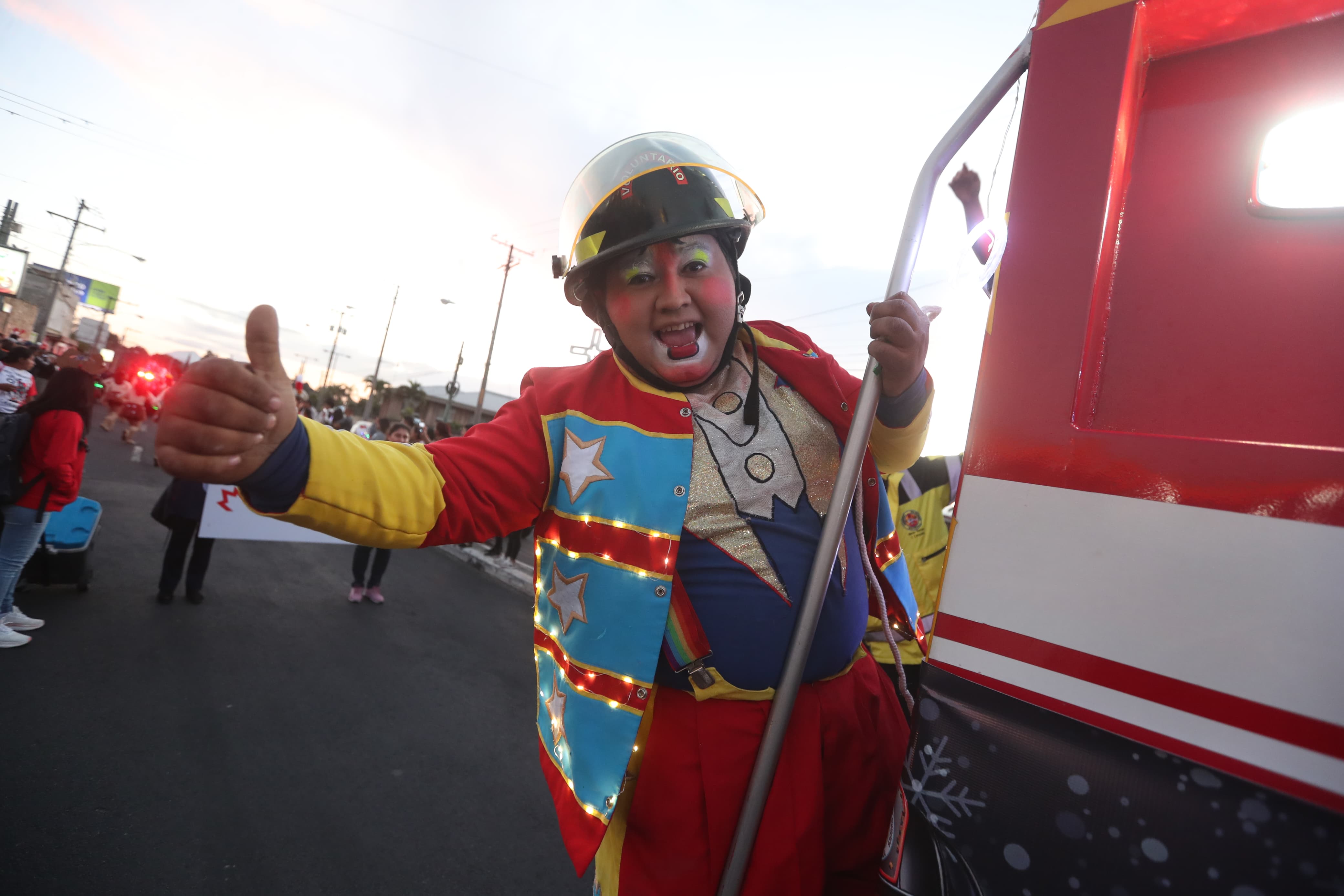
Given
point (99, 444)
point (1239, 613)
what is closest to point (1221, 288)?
point (1239, 613)

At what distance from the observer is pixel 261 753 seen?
3.43 meters

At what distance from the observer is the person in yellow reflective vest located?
325 centimetres

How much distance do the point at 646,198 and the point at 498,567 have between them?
7946 mm

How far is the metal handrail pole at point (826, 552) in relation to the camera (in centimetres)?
120

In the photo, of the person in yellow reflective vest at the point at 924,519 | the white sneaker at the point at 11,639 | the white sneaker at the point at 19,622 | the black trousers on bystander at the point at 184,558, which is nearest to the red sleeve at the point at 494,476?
the person in yellow reflective vest at the point at 924,519

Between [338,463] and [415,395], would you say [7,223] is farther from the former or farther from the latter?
[338,463]

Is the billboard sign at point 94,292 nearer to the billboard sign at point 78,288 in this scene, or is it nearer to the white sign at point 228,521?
the billboard sign at point 78,288

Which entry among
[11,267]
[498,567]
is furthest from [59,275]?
[498,567]

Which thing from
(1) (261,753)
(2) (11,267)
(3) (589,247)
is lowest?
(1) (261,753)

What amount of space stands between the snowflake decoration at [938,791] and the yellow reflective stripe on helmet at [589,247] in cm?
137

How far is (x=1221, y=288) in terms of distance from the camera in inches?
33.0

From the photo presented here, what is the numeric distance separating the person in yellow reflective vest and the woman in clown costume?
164 cm

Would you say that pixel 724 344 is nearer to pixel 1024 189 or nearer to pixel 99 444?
pixel 1024 189

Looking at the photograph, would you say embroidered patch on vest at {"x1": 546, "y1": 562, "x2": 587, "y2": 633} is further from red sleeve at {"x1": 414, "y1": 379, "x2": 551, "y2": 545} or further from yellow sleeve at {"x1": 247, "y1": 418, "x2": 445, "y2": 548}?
yellow sleeve at {"x1": 247, "y1": 418, "x2": 445, "y2": 548}
